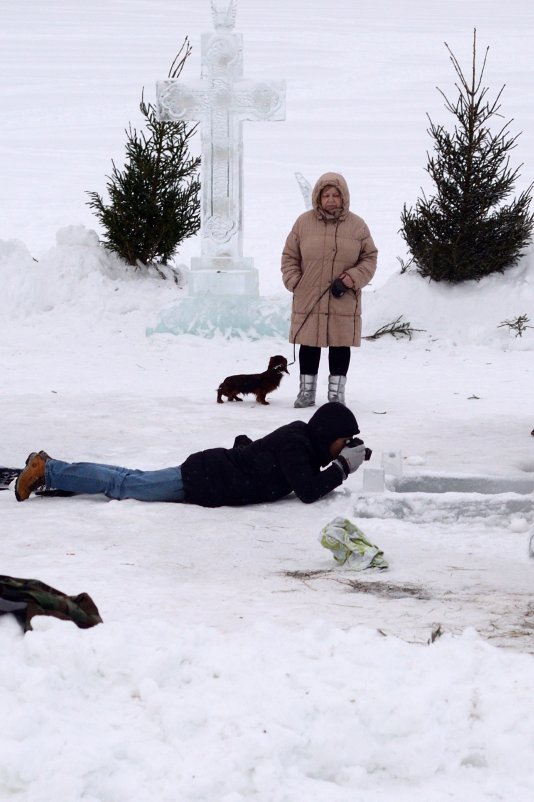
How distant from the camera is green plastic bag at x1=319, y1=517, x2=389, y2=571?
16.6 ft

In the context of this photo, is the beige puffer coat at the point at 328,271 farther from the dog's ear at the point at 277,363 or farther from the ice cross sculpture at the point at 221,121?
the ice cross sculpture at the point at 221,121

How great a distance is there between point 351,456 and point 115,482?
1295mm

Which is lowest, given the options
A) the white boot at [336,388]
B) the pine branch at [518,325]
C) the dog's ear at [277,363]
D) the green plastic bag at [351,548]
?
the green plastic bag at [351,548]

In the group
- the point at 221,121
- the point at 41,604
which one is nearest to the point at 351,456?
the point at 41,604

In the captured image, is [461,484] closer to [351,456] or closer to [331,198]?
[351,456]

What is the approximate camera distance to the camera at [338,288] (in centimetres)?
893

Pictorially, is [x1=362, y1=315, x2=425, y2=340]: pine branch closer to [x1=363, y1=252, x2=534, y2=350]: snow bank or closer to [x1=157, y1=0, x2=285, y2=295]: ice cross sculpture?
[x1=363, y1=252, x2=534, y2=350]: snow bank

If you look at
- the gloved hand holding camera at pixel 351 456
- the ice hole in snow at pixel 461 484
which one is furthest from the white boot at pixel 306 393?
the gloved hand holding camera at pixel 351 456

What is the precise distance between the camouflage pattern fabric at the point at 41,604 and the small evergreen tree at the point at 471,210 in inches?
400

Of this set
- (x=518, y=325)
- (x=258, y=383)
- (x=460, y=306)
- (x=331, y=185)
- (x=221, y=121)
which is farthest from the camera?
(x=460, y=306)

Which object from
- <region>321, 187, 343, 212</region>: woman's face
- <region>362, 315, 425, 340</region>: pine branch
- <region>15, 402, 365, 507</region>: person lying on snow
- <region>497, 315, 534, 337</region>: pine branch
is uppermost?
<region>321, 187, 343, 212</region>: woman's face

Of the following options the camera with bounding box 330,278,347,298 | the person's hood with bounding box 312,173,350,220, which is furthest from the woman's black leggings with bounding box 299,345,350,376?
the person's hood with bounding box 312,173,350,220

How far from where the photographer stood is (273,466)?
6.07 metres

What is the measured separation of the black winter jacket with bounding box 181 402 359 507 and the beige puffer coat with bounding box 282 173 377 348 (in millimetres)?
2965
